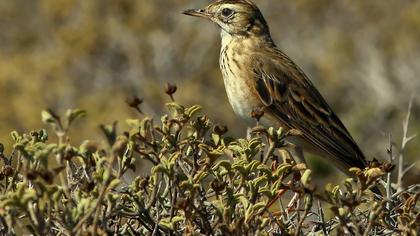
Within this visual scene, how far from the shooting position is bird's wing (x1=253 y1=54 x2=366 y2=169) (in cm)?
666

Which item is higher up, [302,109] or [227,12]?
[227,12]

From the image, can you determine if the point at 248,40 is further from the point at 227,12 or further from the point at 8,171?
the point at 8,171

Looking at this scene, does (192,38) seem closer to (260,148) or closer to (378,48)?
(378,48)

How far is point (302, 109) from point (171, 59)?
18.9 feet

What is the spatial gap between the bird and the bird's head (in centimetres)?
1

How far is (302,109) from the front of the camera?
6.89 metres

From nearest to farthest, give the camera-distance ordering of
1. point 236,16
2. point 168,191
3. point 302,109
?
point 168,191, point 302,109, point 236,16

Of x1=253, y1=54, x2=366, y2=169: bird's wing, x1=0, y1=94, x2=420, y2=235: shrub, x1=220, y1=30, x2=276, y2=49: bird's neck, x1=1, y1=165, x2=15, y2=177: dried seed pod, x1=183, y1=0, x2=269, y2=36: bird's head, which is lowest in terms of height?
x1=0, y1=94, x2=420, y2=235: shrub

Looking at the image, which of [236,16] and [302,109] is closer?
[302,109]

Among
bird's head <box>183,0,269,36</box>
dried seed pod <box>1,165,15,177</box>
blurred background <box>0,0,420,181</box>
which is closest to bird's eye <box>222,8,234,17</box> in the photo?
bird's head <box>183,0,269,36</box>

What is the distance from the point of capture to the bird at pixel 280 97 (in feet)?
21.6

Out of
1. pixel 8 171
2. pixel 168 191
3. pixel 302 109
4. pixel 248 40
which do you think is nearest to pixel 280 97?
pixel 302 109

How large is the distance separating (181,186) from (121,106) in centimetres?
679

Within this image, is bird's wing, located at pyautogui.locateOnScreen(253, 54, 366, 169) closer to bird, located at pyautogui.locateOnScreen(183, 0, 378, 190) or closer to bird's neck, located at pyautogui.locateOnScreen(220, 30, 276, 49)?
bird, located at pyautogui.locateOnScreen(183, 0, 378, 190)
